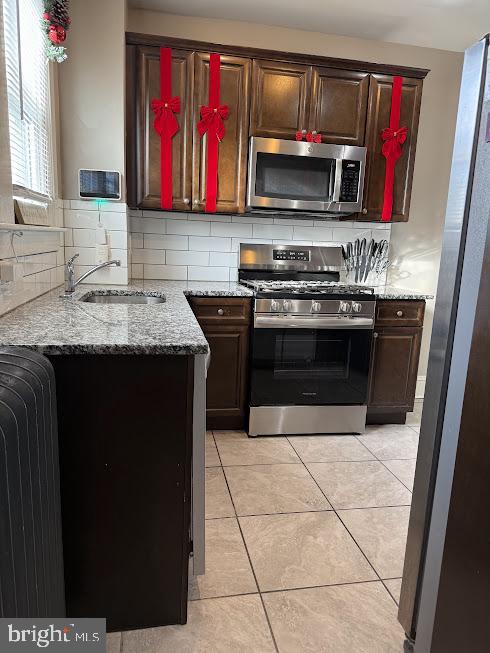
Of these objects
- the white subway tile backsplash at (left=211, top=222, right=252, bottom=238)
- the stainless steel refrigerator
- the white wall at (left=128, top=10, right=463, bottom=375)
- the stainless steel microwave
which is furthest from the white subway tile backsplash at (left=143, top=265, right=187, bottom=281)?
the stainless steel refrigerator

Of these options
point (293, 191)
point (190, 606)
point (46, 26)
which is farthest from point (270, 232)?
point (190, 606)

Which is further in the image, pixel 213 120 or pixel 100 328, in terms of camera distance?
pixel 213 120

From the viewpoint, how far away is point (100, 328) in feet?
4.79

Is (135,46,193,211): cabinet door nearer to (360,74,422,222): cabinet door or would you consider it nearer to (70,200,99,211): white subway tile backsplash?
(70,200,99,211): white subway tile backsplash

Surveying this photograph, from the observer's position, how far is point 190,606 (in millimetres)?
1521

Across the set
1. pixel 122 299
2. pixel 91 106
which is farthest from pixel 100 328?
pixel 91 106

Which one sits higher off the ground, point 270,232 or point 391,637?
point 270,232

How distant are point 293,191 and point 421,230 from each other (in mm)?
1256

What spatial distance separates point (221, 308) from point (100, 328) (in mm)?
1355

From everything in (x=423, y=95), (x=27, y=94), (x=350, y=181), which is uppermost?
(x=423, y=95)

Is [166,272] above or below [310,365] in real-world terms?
above

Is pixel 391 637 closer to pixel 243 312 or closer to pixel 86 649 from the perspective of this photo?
pixel 86 649

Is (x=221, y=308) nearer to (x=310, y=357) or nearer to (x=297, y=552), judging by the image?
(x=310, y=357)

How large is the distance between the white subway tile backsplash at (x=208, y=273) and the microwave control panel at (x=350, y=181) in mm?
958
